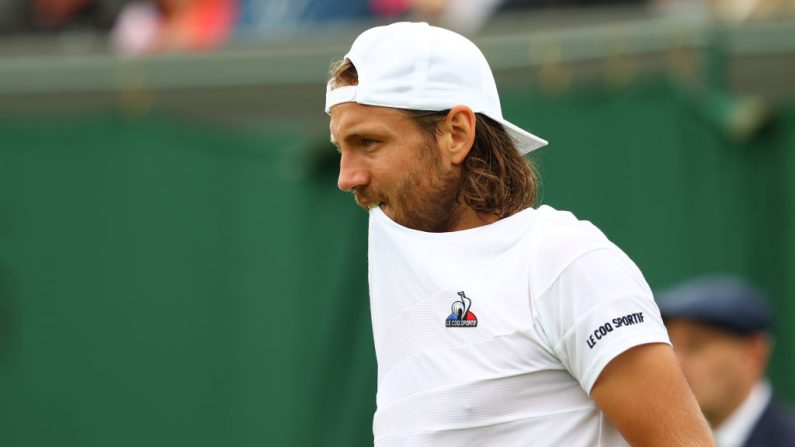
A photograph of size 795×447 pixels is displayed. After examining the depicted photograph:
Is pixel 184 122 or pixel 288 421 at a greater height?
pixel 184 122

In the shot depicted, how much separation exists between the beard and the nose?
2 centimetres

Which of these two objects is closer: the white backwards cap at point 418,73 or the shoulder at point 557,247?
the shoulder at point 557,247

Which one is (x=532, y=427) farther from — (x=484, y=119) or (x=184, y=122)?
(x=184, y=122)

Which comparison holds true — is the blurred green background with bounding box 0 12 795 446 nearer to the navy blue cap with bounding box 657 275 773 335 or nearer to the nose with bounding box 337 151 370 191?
the navy blue cap with bounding box 657 275 773 335

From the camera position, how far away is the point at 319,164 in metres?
6.12

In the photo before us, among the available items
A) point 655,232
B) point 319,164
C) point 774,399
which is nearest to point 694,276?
point 655,232

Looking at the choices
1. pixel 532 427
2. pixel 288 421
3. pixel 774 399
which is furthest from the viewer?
pixel 288 421

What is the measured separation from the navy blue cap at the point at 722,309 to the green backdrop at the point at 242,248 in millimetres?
542

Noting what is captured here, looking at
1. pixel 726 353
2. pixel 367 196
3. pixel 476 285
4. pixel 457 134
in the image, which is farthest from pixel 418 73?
pixel 726 353

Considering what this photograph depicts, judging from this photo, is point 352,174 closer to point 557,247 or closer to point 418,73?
point 418,73

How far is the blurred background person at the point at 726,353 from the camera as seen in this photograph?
5051 millimetres

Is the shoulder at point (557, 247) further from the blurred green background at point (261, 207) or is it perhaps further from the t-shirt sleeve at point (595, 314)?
the blurred green background at point (261, 207)

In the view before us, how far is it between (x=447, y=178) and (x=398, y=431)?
1.50ft

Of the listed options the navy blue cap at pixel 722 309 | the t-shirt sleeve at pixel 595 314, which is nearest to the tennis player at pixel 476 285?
the t-shirt sleeve at pixel 595 314
